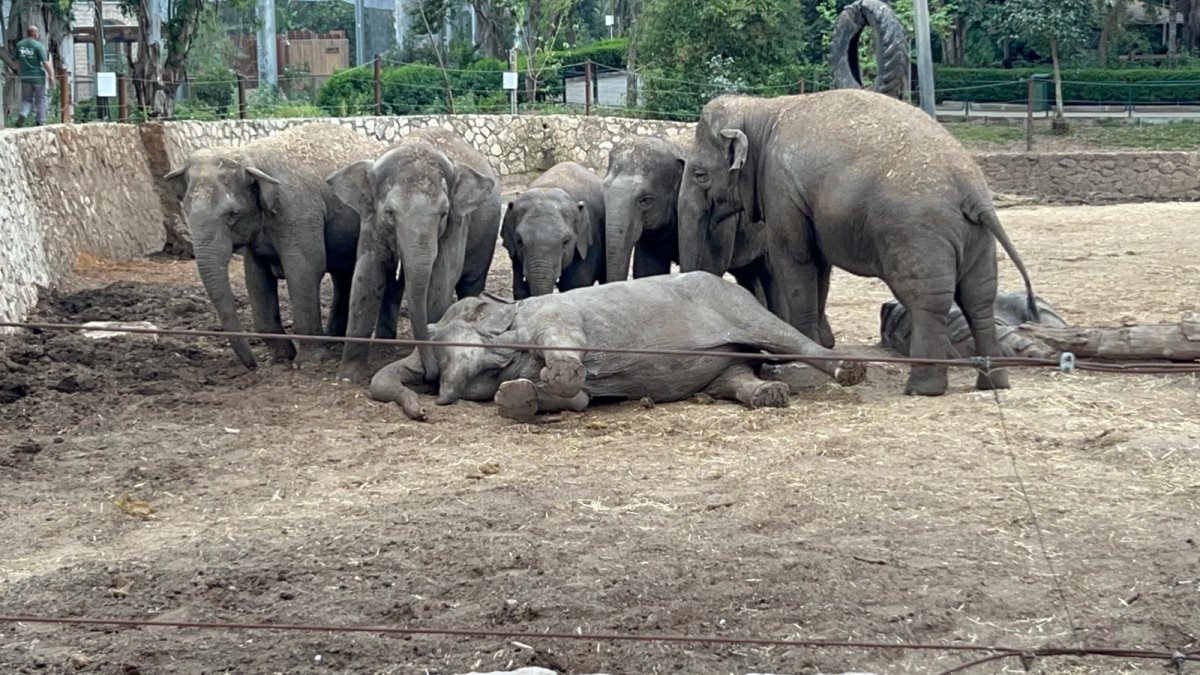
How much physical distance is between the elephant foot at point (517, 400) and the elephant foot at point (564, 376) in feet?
0.36

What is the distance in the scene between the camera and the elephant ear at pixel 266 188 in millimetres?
10812

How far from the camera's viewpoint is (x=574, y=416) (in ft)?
30.4

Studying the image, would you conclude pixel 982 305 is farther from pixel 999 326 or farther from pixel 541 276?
Answer: pixel 541 276

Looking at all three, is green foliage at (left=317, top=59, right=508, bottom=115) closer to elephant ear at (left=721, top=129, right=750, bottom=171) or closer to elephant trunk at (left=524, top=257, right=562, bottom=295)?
elephant trunk at (left=524, top=257, right=562, bottom=295)

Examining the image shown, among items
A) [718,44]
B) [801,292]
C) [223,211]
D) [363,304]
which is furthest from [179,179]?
[718,44]

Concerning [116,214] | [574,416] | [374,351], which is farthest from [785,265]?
[116,214]

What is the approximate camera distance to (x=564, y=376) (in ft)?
28.9

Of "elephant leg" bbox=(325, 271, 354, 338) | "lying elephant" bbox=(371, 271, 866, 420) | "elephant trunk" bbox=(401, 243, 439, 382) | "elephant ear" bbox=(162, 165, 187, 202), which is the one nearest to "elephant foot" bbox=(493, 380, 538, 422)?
"lying elephant" bbox=(371, 271, 866, 420)

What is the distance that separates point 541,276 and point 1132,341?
12.8 ft

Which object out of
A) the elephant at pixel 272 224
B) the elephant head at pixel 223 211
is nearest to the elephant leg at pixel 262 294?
the elephant at pixel 272 224

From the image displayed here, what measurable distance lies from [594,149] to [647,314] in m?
17.9

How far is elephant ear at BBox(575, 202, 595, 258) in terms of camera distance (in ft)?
38.0

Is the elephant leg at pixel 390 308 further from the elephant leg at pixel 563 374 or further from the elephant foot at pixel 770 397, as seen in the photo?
the elephant foot at pixel 770 397

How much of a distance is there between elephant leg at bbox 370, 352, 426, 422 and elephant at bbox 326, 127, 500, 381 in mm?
101
